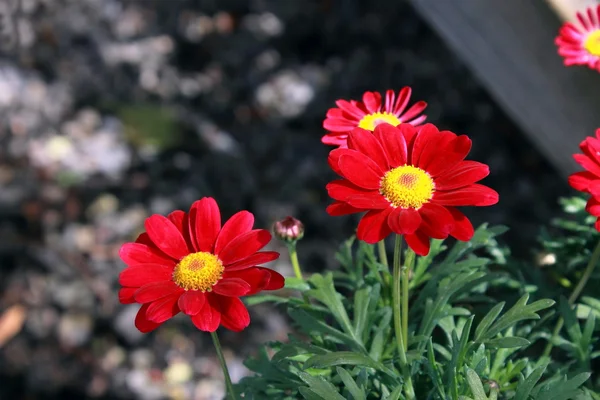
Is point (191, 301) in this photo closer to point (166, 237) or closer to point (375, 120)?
point (166, 237)

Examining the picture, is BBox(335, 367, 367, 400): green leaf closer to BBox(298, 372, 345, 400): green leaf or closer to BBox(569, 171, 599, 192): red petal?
BBox(298, 372, 345, 400): green leaf

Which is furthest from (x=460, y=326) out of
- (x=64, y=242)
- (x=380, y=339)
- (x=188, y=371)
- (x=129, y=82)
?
(x=129, y=82)

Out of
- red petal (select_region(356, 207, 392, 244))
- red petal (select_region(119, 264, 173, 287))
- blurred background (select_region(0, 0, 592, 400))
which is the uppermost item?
red petal (select_region(356, 207, 392, 244))

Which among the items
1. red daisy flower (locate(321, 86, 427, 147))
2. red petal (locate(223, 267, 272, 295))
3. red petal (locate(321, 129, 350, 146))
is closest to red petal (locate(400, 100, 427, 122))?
red daisy flower (locate(321, 86, 427, 147))

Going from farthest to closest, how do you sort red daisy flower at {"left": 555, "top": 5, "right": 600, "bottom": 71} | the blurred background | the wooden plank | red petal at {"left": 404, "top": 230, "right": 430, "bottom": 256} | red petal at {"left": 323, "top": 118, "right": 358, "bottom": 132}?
the blurred background < the wooden plank < red daisy flower at {"left": 555, "top": 5, "right": 600, "bottom": 71} < red petal at {"left": 323, "top": 118, "right": 358, "bottom": 132} < red petal at {"left": 404, "top": 230, "right": 430, "bottom": 256}

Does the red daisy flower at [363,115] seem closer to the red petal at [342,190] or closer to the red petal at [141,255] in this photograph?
the red petal at [342,190]

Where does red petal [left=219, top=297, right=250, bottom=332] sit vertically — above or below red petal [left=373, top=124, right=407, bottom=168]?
below

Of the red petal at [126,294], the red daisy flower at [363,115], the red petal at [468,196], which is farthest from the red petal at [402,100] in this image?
the red petal at [126,294]

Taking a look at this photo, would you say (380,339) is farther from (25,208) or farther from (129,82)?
(129,82)
